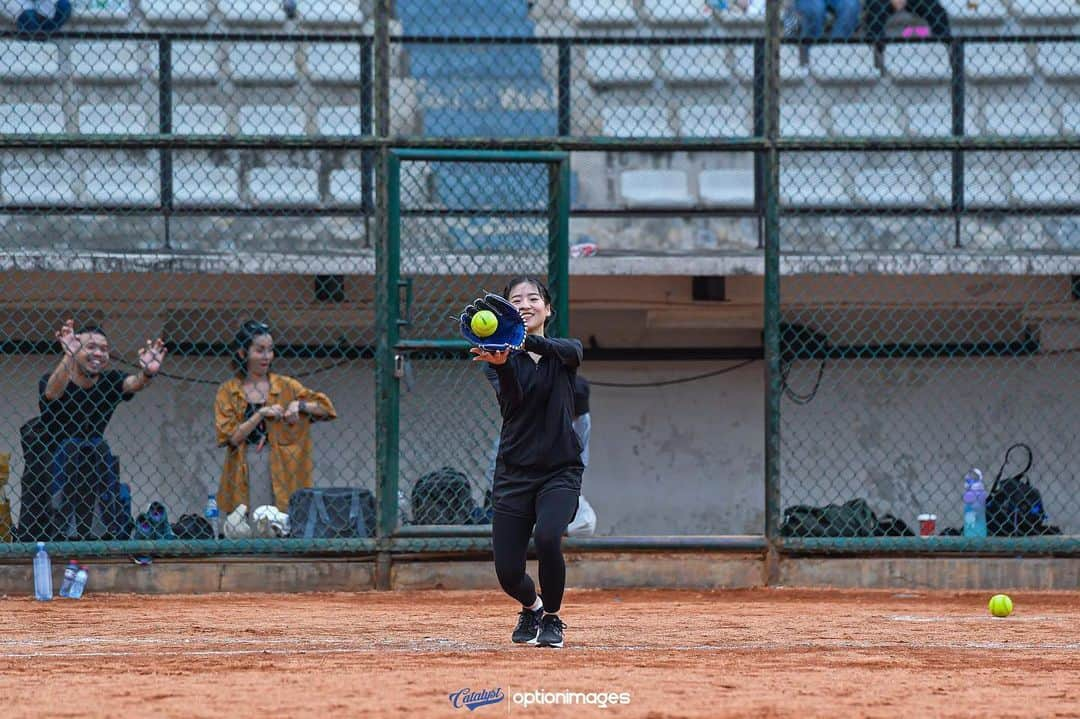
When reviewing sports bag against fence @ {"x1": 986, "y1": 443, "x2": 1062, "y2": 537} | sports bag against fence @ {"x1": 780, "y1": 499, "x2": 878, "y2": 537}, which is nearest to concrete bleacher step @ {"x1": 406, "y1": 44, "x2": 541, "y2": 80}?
sports bag against fence @ {"x1": 780, "y1": 499, "x2": 878, "y2": 537}

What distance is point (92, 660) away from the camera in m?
6.09

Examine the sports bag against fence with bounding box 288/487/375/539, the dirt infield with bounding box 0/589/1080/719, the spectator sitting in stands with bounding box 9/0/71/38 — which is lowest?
the dirt infield with bounding box 0/589/1080/719

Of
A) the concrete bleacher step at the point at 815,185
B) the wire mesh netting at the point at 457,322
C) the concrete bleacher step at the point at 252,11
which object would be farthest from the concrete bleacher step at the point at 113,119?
the concrete bleacher step at the point at 815,185

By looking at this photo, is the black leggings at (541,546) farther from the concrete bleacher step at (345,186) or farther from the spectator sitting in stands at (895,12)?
the spectator sitting in stands at (895,12)

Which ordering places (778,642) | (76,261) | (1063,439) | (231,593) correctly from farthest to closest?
(1063,439) < (76,261) < (231,593) < (778,642)

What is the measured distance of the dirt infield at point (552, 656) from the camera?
4.89 meters

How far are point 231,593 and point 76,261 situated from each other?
3.02 m

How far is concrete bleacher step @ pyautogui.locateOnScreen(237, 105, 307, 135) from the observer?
1192cm

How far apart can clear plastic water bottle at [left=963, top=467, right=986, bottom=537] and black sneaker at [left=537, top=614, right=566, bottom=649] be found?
4.53 m

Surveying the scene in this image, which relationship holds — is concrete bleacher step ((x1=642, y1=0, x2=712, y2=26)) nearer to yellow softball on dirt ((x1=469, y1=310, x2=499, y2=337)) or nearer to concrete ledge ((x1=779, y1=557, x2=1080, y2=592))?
concrete ledge ((x1=779, y1=557, x2=1080, y2=592))

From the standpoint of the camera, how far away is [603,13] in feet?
41.5

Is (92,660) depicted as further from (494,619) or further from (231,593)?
(231,593)

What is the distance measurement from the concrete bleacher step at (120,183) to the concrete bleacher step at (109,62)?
2.22 ft

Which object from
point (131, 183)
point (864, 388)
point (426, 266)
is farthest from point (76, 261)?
point (864, 388)
